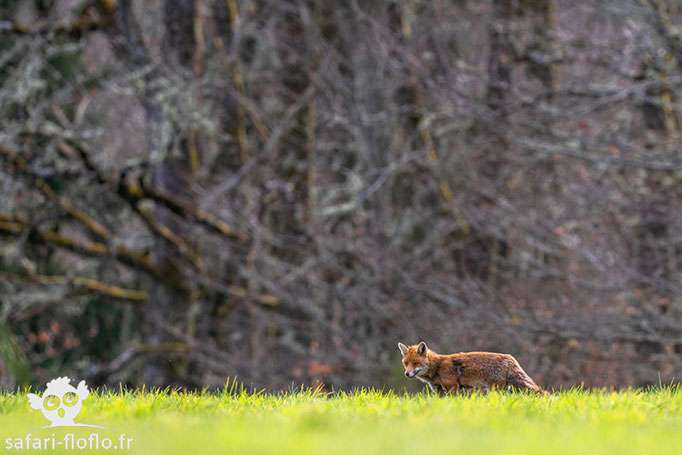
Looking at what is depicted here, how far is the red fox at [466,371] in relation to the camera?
7.59 m

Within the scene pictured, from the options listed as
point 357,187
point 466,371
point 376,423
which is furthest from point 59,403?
point 357,187

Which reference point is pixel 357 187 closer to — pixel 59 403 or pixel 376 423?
pixel 59 403

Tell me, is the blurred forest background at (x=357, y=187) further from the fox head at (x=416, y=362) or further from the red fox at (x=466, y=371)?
the fox head at (x=416, y=362)

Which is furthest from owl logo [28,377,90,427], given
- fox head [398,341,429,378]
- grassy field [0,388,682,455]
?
fox head [398,341,429,378]

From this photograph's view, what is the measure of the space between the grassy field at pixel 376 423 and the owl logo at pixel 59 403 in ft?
Result: 0.23

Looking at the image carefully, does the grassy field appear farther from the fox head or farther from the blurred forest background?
the blurred forest background

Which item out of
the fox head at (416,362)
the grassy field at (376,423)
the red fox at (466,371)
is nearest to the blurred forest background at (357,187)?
the red fox at (466,371)

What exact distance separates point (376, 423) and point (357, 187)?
9952 mm

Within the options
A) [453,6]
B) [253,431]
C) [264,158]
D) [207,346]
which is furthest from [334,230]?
[253,431]

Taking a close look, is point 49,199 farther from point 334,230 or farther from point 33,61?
point 334,230

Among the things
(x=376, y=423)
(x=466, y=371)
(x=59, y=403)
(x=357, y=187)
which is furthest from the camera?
(x=357, y=187)

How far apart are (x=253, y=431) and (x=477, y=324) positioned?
874cm

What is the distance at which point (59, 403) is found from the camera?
6.21m

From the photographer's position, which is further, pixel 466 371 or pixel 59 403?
pixel 466 371
